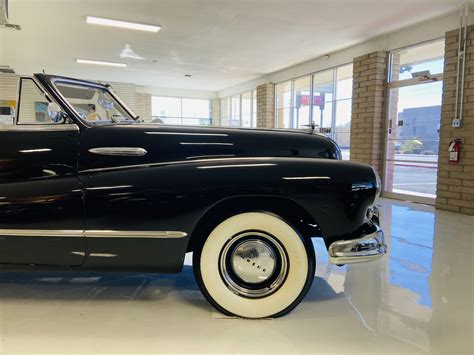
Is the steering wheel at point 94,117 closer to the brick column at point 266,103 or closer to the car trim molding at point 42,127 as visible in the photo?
the car trim molding at point 42,127

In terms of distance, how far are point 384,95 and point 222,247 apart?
6858mm

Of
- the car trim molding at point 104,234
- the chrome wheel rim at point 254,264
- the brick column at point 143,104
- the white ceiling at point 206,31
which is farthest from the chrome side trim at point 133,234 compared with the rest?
the brick column at point 143,104

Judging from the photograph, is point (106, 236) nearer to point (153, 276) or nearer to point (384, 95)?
point (153, 276)

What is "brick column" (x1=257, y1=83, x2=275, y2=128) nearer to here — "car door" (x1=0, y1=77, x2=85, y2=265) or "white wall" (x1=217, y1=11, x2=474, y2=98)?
"white wall" (x1=217, y1=11, x2=474, y2=98)

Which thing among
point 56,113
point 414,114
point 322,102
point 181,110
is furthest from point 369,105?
point 181,110

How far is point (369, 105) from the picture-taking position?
25.8ft

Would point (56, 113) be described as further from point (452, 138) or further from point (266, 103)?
point (266, 103)

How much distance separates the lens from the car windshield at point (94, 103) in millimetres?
2575

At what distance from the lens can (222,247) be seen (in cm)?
219

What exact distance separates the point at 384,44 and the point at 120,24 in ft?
17.8

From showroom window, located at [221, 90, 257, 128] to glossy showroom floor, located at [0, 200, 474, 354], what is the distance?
37.0 feet

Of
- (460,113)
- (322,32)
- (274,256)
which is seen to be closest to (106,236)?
(274,256)

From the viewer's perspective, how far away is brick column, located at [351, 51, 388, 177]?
7.69 metres

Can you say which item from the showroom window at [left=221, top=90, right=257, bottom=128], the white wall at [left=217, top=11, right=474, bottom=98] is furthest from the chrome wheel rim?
the showroom window at [left=221, top=90, right=257, bottom=128]
